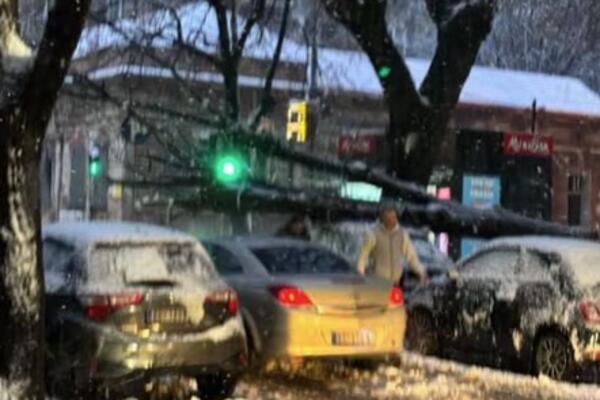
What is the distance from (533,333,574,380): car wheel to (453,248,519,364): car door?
714 millimetres

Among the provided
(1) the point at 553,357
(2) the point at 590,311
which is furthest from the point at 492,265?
(2) the point at 590,311

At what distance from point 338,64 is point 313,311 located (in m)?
18.0

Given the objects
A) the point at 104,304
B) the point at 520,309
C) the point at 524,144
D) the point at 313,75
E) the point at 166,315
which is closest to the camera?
the point at 104,304

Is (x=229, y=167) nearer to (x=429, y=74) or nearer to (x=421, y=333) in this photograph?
(x=429, y=74)

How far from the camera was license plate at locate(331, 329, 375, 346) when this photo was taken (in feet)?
33.3

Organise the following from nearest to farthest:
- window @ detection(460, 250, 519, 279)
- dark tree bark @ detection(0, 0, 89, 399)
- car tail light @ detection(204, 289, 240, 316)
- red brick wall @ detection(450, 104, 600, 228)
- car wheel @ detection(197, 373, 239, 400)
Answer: dark tree bark @ detection(0, 0, 89, 399), car tail light @ detection(204, 289, 240, 316), car wheel @ detection(197, 373, 239, 400), window @ detection(460, 250, 519, 279), red brick wall @ detection(450, 104, 600, 228)

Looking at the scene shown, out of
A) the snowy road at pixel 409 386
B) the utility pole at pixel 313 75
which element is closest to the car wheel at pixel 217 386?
the snowy road at pixel 409 386

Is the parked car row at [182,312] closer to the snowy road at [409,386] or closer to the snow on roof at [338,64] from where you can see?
the snowy road at [409,386]

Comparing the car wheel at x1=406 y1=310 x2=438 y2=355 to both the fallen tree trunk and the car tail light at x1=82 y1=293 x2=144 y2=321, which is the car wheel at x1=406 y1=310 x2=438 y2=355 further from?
A: the car tail light at x1=82 y1=293 x2=144 y2=321

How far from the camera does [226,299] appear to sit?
9.40m

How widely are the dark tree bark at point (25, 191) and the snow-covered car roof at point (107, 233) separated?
1.00m

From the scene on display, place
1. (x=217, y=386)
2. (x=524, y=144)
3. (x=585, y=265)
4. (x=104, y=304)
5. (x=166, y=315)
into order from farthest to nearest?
(x=524, y=144), (x=585, y=265), (x=217, y=386), (x=166, y=315), (x=104, y=304)

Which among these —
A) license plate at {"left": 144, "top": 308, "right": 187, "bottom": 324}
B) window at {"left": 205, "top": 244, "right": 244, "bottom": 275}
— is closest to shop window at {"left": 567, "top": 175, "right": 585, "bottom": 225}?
window at {"left": 205, "top": 244, "right": 244, "bottom": 275}

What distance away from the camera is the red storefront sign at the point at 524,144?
83.5 ft
